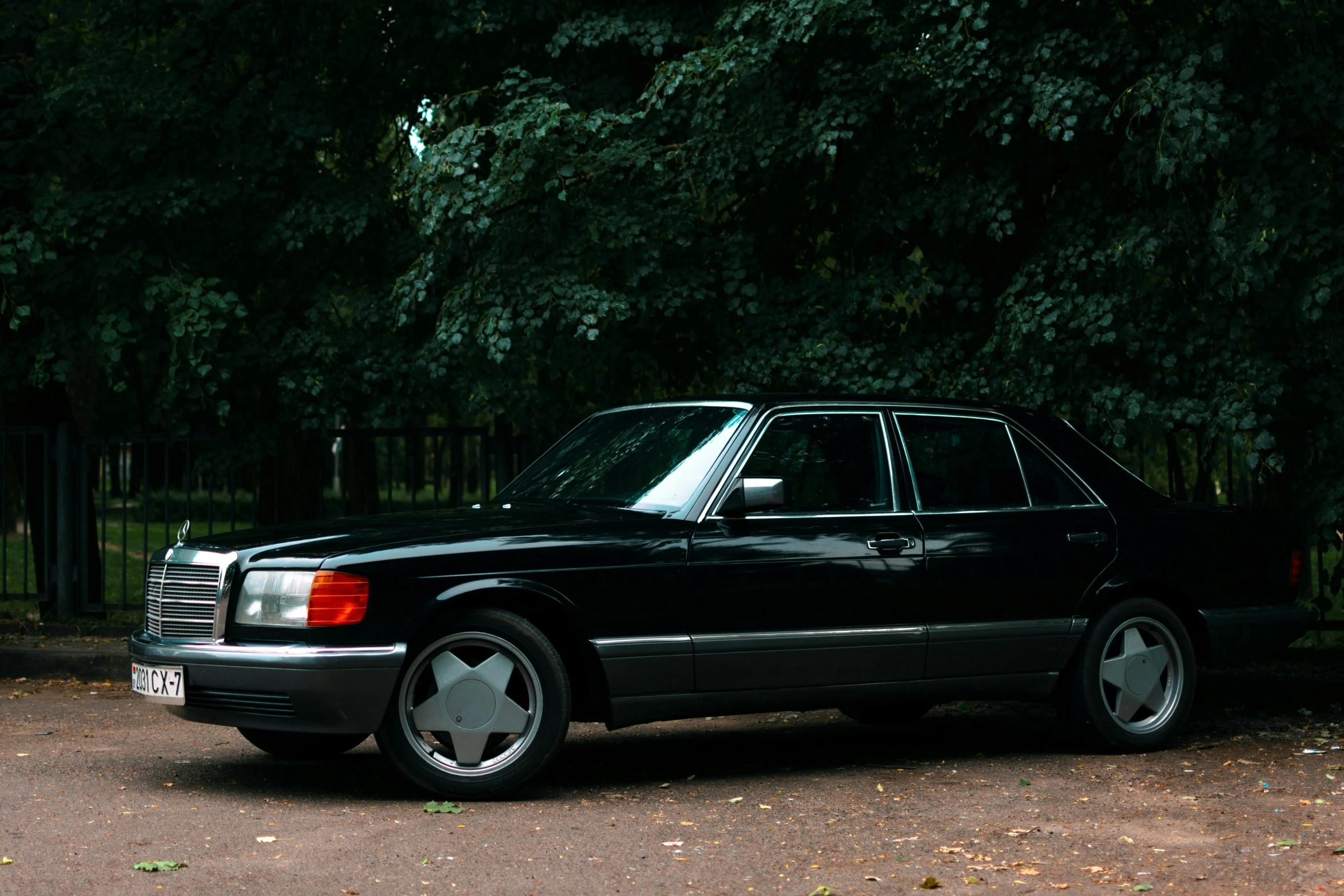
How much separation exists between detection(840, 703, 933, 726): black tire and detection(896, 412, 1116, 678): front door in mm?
1434

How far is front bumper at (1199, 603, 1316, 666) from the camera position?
8.52 meters

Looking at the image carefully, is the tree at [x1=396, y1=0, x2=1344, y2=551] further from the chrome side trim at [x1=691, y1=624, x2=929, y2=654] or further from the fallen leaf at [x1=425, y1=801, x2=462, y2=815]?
the fallen leaf at [x1=425, y1=801, x2=462, y2=815]

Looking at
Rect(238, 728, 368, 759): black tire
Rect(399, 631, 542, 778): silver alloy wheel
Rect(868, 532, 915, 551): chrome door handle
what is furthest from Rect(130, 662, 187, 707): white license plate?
Rect(868, 532, 915, 551): chrome door handle

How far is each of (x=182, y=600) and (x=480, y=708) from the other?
138cm

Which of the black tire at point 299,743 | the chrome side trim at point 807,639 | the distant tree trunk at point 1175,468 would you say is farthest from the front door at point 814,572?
the distant tree trunk at point 1175,468

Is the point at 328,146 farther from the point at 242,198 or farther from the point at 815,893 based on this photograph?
the point at 815,893

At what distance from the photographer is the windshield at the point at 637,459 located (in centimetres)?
753

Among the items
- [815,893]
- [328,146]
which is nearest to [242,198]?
[328,146]

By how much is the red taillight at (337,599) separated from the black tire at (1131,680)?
140 inches

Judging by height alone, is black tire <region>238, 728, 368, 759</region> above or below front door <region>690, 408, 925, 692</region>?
below

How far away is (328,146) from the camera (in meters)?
13.4

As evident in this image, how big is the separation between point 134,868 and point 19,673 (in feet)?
22.2

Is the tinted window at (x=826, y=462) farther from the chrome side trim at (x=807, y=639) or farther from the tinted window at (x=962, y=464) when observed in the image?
the chrome side trim at (x=807, y=639)

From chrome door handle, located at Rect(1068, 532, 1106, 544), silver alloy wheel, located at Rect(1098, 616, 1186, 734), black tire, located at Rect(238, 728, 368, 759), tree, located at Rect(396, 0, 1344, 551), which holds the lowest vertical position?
black tire, located at Rect(238, 728, 368, 759)
